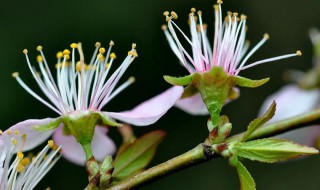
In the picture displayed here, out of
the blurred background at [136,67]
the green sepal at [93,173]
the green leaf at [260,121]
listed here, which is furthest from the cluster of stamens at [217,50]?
the blurred background at [136,67]

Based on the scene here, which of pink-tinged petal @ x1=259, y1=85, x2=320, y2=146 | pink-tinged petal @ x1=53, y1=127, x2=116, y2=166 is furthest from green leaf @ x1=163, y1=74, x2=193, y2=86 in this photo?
pink-tinged petal @ x1=259, y1=85, x2=320, y2=146

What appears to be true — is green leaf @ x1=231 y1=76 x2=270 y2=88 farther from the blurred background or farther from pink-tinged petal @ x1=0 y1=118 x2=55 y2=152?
the blurred background

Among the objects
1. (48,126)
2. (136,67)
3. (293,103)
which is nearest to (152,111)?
(48,126)

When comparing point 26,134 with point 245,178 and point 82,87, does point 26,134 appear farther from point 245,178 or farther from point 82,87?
point 245,178

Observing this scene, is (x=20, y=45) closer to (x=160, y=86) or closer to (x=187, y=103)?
(x=160, y=86)

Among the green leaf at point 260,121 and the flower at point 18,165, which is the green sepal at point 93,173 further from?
the green leaf at point 260,121
